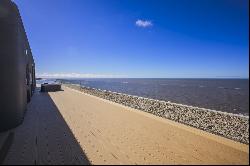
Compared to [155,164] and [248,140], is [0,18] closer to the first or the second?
[155,164]

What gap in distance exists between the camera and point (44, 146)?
24.7ft

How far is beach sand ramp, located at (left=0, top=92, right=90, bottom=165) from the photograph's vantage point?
6367 mm

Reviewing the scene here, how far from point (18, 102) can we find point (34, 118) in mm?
2246

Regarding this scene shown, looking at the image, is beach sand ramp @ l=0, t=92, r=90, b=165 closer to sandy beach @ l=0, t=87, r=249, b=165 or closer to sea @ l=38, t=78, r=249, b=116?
sandy beach @ l=0, t=87, r=249, b=165

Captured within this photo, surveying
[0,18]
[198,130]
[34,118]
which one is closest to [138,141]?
[198,130]

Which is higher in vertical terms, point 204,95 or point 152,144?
point 152,144

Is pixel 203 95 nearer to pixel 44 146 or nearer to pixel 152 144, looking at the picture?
pixel 152 144

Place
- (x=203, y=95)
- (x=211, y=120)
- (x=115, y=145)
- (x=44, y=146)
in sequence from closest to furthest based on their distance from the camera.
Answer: (x=44, y=146) → (x=115, y=145) → (x=211, y=120) → (x=203, y=95)

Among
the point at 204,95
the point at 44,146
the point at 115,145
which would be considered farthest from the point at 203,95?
the point at 44,146

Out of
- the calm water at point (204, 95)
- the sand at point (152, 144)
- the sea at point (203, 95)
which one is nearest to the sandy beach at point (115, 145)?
the sand at point (152, 144)

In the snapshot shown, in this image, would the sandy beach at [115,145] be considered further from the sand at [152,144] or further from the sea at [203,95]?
the sea at [203,95]

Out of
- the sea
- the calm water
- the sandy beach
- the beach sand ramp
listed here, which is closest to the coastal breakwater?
the sandy beach

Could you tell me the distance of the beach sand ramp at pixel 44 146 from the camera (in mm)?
6367

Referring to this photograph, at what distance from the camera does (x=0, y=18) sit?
9.74 m
